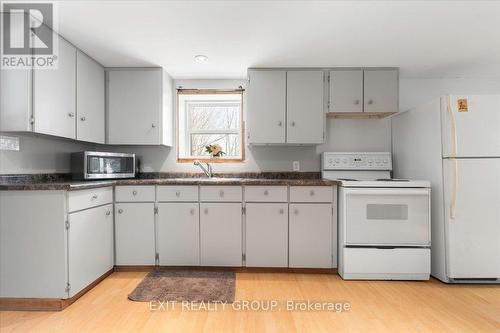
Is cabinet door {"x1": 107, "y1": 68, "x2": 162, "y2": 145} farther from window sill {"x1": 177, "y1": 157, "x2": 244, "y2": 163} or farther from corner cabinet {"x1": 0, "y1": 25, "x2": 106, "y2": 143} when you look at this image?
window sill {"x1": 177, "y1": 157, "x2": 244, "y2": 163}

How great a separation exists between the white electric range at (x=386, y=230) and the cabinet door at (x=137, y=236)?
1870 millimetres

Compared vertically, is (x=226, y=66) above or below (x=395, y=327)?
above

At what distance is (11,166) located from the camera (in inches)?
84.8

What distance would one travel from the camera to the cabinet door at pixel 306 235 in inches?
105

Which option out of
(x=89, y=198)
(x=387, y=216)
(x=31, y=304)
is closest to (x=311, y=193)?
(x=387, y=216)

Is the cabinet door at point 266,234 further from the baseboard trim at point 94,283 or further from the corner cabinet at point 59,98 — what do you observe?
the corner cabinet at point 59,98

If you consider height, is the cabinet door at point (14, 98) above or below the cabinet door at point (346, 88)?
below

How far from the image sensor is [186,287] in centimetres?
234

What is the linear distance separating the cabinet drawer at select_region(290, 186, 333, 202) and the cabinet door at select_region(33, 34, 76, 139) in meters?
A: 2.09

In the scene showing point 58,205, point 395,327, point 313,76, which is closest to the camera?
point 395,327

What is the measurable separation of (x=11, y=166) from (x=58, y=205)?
0.59 m

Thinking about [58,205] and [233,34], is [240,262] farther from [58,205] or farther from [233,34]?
[233,34]

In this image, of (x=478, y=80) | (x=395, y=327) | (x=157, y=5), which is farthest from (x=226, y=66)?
(x=478, y=80)

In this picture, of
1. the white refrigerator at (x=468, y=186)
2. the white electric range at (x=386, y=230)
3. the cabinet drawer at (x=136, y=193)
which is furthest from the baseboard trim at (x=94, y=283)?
the white refrigerator at (x=468, y=186)
